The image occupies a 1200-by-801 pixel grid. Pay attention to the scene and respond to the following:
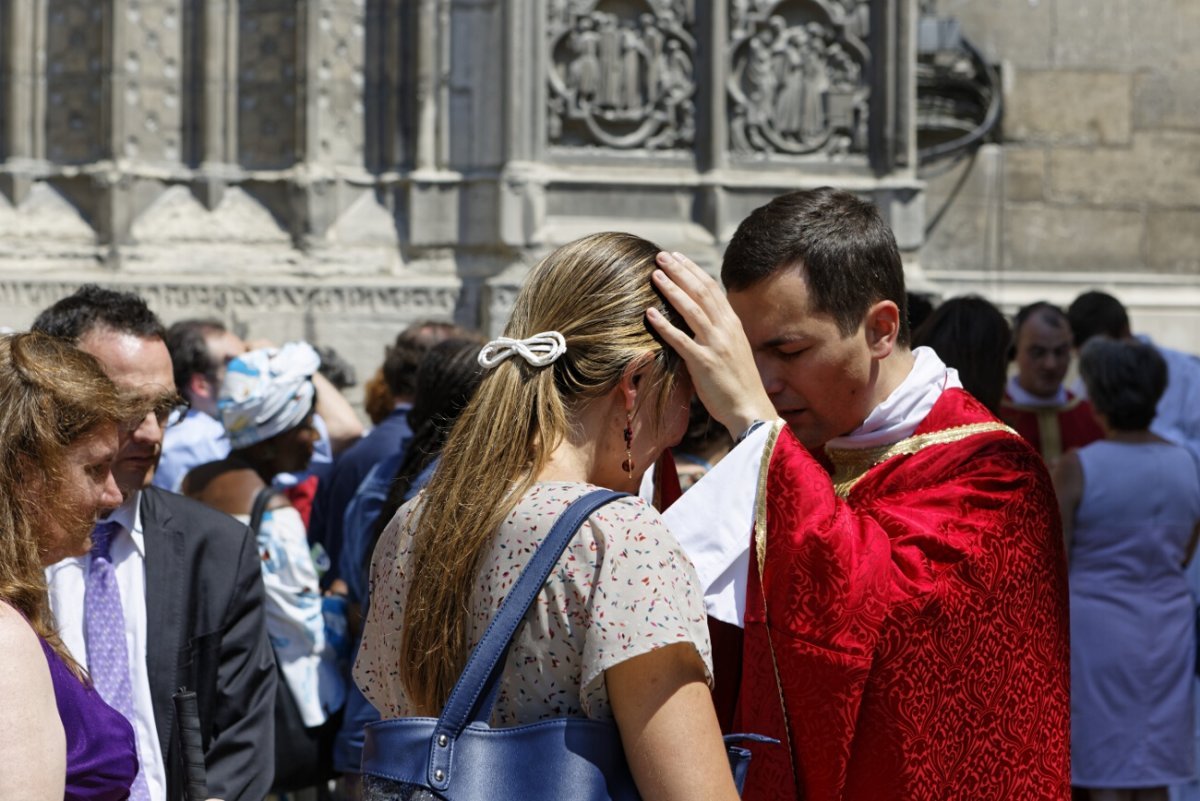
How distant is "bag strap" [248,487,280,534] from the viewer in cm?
415

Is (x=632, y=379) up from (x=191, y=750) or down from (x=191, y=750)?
up

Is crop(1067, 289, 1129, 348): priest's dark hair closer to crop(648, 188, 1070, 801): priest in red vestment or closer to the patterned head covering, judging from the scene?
the patterned head covering

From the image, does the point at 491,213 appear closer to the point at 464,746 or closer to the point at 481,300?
the point at 481,300

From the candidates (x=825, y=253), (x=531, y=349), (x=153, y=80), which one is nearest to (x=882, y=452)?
(x=825, y=253)

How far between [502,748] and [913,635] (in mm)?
750

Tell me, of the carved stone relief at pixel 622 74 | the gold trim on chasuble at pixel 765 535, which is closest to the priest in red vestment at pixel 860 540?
the gold trim on chasuble at pixel 765 535

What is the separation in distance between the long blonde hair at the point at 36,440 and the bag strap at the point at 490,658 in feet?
2.05

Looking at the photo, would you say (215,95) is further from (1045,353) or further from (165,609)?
(165,609)

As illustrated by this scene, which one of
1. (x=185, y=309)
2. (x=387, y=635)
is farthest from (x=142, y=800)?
(x=185, y=309)

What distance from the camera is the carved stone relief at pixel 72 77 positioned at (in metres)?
7.90

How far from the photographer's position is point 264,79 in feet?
26.2

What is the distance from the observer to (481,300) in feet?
25.7

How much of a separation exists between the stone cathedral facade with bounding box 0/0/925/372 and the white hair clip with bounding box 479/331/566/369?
221 inches

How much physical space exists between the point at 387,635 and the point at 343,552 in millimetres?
2655
